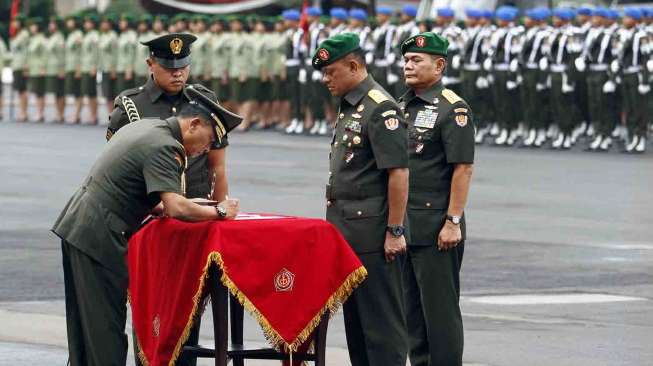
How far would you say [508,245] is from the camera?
48.1ft

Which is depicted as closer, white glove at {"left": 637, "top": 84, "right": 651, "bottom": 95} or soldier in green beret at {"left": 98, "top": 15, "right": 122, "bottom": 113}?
white glove at {"left": 637, "top": 84, "right": 651, "bottom": 95}

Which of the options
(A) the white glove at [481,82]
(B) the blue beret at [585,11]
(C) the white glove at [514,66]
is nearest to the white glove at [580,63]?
(B) the blue beret at [585,11]

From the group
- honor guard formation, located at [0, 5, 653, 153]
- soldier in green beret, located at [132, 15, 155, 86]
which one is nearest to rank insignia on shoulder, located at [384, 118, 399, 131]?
honor guard formation, located at [0, 5, 653, 153]

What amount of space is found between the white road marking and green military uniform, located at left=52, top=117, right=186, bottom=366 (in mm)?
4256

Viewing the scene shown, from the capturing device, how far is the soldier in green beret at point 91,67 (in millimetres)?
31672

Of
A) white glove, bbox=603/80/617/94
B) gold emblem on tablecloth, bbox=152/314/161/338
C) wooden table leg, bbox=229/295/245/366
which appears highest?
gold emblem on tablecloth, bbox=152/314/161/338

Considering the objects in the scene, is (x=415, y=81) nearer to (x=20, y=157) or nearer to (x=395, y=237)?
(x=395, y=237)

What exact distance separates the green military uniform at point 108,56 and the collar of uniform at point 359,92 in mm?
23770

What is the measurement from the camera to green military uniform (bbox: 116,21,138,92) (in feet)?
103

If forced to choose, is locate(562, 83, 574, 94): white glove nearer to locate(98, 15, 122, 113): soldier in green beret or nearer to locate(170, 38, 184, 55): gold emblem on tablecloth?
locate(98, 15, 122, 113): soldier in green beret

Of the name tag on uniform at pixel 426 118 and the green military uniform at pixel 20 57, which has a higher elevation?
the name tag on uniform at pixel 426 118

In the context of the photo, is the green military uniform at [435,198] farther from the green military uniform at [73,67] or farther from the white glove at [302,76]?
the green military uniform at [73,67]

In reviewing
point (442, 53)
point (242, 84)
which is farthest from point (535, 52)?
point (442, 53)

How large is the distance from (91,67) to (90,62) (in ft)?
0.46
